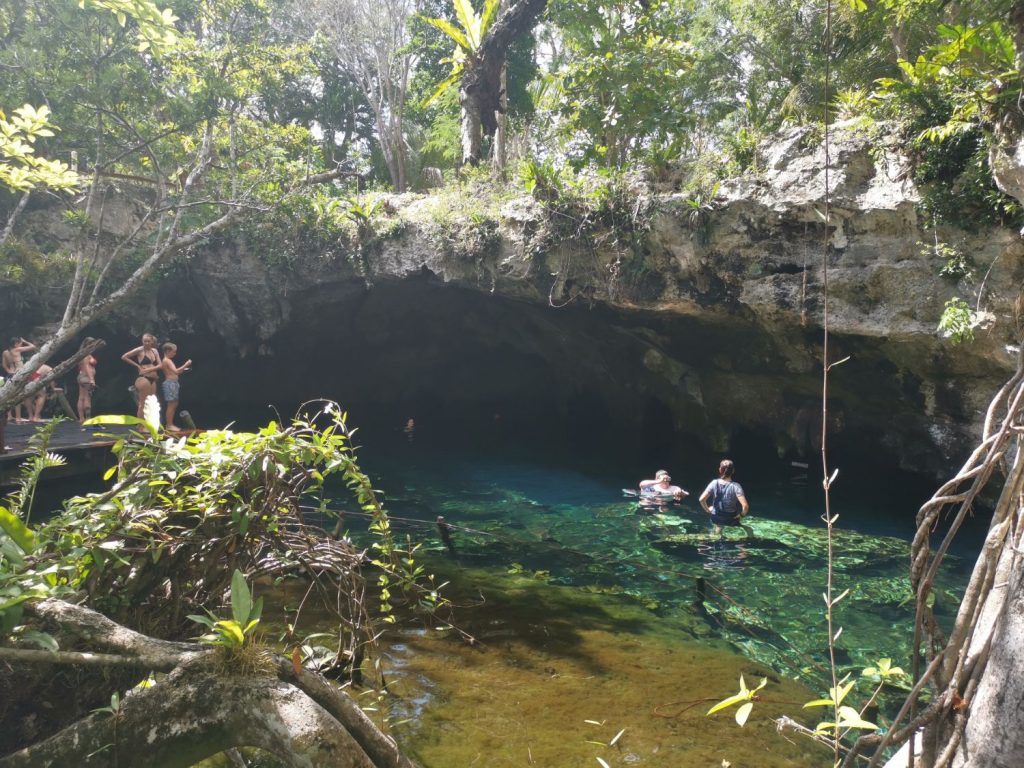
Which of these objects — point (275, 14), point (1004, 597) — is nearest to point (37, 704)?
point (1004, 597)

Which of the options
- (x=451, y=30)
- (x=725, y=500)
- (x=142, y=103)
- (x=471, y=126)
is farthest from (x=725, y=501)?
(x=451, y=30)

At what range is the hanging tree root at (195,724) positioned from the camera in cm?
228

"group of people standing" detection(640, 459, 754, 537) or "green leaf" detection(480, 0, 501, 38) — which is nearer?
"group of people standing" detection(640, 459, 754, 537)

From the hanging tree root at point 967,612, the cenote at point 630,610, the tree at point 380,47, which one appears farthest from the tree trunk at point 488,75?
the hanging tree root at point 967,612

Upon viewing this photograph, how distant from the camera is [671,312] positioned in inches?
520

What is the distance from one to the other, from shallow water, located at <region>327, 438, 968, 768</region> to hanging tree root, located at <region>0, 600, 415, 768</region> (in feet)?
7.00

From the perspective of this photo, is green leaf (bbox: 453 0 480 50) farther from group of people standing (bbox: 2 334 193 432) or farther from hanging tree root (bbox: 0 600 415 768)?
hanging tree root (bbox: 0 600 415 768)

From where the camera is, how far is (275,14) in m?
23.1

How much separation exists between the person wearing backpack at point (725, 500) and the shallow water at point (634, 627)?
10.0 inches

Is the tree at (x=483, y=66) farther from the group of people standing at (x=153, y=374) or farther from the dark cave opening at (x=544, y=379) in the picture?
the group of people standing at (x=153, y=374)

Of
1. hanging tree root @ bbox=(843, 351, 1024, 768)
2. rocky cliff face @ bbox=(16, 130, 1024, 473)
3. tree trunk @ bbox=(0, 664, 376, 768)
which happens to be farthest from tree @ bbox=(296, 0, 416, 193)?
hanging tree root @ bbox=(843, 351, 1024, 768)

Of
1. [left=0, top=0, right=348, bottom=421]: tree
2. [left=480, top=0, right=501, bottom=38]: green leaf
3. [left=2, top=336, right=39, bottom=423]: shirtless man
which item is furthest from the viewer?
[left=480, top=0, right=501, bottom=38]: green leaf

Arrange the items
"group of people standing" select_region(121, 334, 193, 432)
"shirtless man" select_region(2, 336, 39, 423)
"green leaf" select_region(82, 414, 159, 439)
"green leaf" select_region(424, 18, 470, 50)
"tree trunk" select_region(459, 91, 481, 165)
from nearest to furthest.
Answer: "green leaf" select_region(82, 414, 159, 439) → "group of people standing" select_region(121, 334, 193, 432) → "shirtless man" select_region(2, 336, 39, 423) → "green leaf" select_region(424, 18, 470, 50) → "tree trunk" select_region(459, 91, 481, 165)

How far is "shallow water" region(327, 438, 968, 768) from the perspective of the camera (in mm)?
4551
